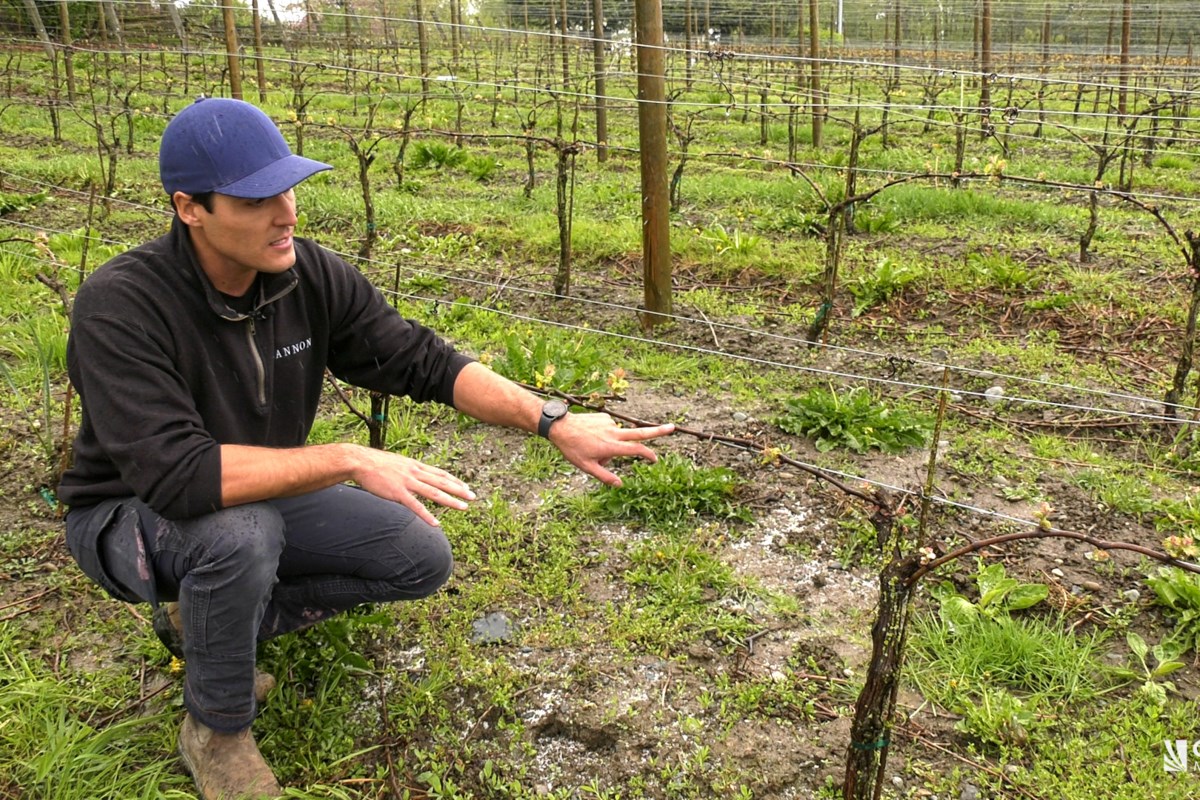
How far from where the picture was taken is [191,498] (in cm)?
190

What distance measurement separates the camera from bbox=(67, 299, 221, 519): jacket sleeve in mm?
1866

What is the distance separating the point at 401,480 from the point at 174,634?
821mm

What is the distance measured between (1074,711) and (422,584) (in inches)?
71.0

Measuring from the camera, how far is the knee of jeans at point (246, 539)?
1944 mm

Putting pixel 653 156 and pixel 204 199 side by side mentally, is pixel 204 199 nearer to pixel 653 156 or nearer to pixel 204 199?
pixel 204 199

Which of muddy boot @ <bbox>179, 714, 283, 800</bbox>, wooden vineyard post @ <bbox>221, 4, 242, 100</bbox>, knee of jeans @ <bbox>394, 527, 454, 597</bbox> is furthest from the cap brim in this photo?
wooden vineyard post @ <bbox>221, 4, 242, 100</bbox>

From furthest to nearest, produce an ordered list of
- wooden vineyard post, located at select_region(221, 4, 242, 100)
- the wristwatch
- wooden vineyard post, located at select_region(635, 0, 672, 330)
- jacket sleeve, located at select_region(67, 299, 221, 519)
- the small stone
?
wooden vineyard post, located at select_region(221, 4, 242, 100) < wooden vineyard post, located at select_region(635, 0, 672, 330) < the small stone < the wristwatch < jacket sleeve, located at select_region(67, 299, 221, 519)

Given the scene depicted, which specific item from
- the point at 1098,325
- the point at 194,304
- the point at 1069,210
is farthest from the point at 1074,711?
the point at 1069,210

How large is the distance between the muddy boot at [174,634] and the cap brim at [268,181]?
106 centimetres

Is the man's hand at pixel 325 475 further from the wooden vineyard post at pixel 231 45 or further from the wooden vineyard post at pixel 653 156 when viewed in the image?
the wooden vineyard post at pixel 231 45

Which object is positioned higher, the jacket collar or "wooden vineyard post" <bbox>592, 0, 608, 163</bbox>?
"wooden vineyard post" <bbox>592, 0, 608, 163</bbox>

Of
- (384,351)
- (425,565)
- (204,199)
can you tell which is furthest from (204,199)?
(425,565)

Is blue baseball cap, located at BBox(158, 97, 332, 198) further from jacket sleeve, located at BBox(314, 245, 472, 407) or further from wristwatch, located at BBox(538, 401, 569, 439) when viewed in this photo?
wristwatch, located at BBox(538, 401, 569, 439)

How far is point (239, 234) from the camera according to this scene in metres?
2.04
